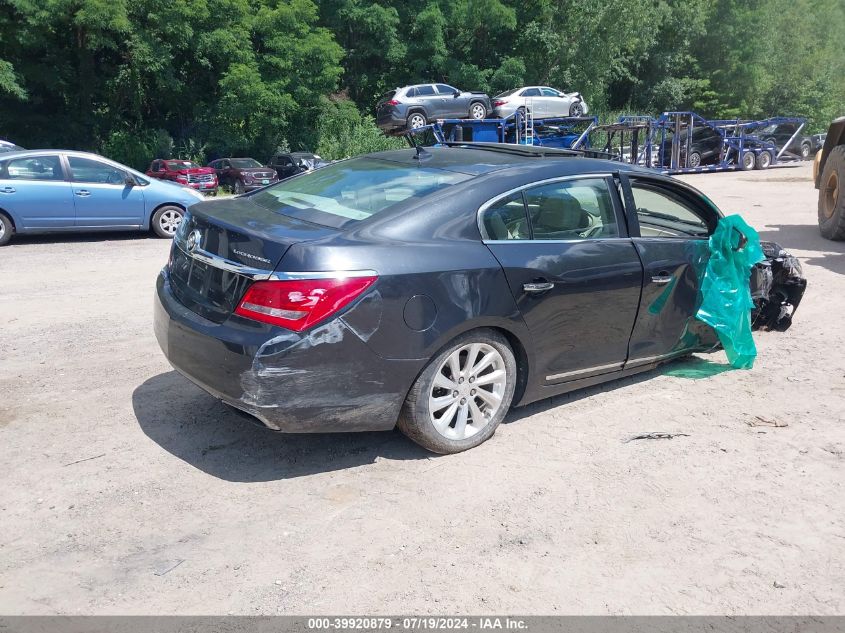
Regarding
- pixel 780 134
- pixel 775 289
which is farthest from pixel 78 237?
pixel 780 134

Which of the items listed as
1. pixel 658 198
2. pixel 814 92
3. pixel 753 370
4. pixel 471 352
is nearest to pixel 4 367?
pixel 471 352

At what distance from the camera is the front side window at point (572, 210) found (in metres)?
4.55

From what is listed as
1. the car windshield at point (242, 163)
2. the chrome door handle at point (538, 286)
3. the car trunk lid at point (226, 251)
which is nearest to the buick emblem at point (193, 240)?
the car trunk lid at point (226, 251)

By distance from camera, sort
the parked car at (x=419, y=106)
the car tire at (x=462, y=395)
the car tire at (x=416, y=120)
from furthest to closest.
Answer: the car tire at (x=416, y=120) < the parked car at (x=419, y=106) < the car tire at (x=462, y=395)

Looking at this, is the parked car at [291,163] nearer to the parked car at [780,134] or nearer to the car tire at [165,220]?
the car tire at [165,220]

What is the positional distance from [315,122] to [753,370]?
32.4m

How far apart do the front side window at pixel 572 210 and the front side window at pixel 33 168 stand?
9.59 meters

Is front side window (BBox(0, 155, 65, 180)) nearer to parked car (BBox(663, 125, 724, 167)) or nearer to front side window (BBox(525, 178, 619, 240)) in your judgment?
front side window (BBox(525, 178, 619, 240))

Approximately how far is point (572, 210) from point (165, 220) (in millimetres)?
9554

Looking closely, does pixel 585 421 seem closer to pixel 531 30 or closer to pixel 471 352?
pixel 471 352

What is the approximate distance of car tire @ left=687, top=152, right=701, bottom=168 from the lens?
103ft

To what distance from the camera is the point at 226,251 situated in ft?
13.1

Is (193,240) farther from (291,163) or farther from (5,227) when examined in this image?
(291,163)

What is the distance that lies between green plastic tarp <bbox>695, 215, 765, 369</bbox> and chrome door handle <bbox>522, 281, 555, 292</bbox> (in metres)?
1.57
